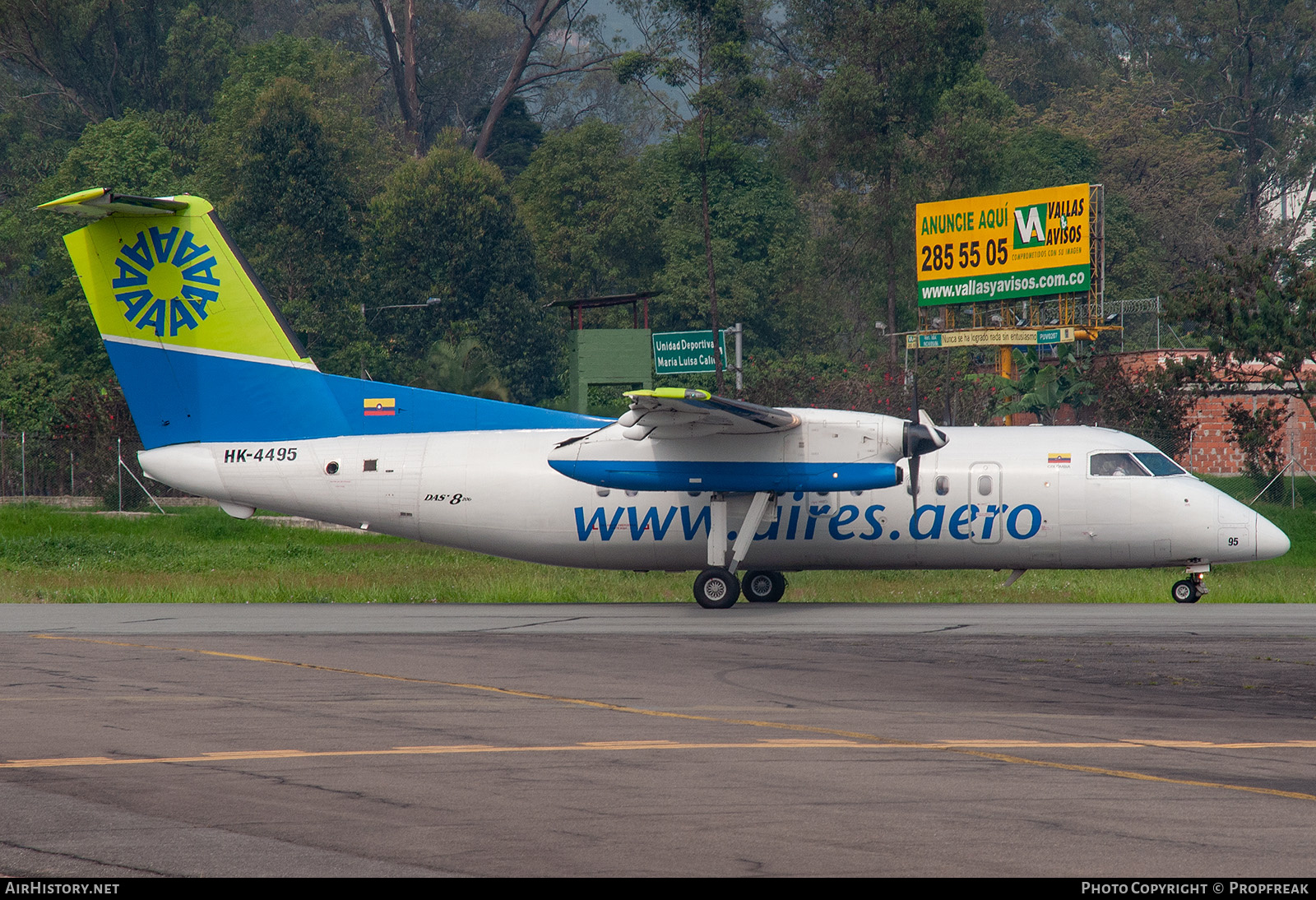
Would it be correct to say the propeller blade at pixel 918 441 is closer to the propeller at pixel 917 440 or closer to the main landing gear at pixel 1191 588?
the propeller at pixel 917 440

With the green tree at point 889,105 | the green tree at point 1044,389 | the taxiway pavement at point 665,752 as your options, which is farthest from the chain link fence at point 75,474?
the green tree at point 889,105

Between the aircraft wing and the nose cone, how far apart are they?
7377 mm

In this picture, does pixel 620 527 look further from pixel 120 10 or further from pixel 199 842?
pixel 120 10

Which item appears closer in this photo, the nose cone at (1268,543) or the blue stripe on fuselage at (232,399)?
the nose cone at (1268,543)

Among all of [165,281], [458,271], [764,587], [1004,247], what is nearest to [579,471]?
[764,587]

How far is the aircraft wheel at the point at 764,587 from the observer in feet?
76.4

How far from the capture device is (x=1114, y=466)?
21.8 meters

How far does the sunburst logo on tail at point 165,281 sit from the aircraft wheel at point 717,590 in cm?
926

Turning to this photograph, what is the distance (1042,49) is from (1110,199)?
32.2 m

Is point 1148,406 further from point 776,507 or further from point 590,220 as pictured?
point 590,220

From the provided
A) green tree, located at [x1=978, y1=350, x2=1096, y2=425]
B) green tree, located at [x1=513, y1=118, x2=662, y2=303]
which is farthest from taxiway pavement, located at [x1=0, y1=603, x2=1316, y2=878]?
green tree, located at [x1=513, y1=118, x2=662, y2=303]

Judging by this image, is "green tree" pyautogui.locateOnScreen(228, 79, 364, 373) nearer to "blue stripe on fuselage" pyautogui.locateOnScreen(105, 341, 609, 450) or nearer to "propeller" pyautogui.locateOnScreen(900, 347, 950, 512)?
"blue stripe on fuselage" pyautogui.locateOnScreen(105, 341, 609, 450)

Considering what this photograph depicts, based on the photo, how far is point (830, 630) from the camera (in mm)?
17891

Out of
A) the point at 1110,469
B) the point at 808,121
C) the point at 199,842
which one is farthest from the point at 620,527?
the point at 808,121
